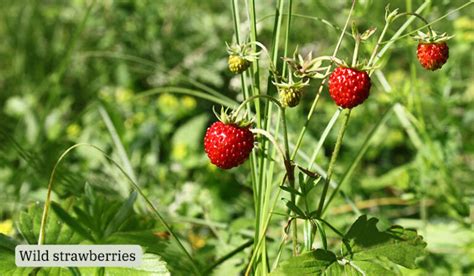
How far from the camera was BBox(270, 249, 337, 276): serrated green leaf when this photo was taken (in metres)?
0.84

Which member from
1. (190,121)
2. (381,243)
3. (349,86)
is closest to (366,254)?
(381,243)

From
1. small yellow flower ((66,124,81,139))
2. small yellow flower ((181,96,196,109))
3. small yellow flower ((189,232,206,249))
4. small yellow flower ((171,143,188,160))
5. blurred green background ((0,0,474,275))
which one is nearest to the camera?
blurred green background ((0,0,474,275))

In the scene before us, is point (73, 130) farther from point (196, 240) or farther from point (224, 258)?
point (224, 258)

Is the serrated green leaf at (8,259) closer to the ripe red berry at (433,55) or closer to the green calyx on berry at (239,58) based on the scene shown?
the green calyx on berry at (239,58)

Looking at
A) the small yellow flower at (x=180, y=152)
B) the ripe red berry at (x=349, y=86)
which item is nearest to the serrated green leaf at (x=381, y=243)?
the ripe red berry at (x=349, y=86)

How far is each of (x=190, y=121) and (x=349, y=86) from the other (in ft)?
4.70


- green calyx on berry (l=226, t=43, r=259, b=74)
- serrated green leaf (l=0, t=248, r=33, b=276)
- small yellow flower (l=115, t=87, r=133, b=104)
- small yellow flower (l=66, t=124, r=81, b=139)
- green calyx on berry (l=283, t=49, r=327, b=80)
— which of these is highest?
small yellow flower (l=115, t=87, r=133, b=104)

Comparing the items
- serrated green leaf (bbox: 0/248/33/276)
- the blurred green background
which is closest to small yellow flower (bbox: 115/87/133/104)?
the blurred green background

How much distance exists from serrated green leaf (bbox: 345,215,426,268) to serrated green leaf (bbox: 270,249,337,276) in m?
0.04

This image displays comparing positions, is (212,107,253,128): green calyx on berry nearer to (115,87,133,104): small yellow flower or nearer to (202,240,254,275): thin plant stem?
(202,240,254,275): thin plant stem

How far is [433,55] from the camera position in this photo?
0.87 metres

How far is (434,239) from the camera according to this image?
1.60m

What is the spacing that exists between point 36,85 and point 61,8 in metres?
0.56

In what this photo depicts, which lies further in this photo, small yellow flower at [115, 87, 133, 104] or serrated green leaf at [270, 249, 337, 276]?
small yellow flower at [115, 87, 133, 104]
